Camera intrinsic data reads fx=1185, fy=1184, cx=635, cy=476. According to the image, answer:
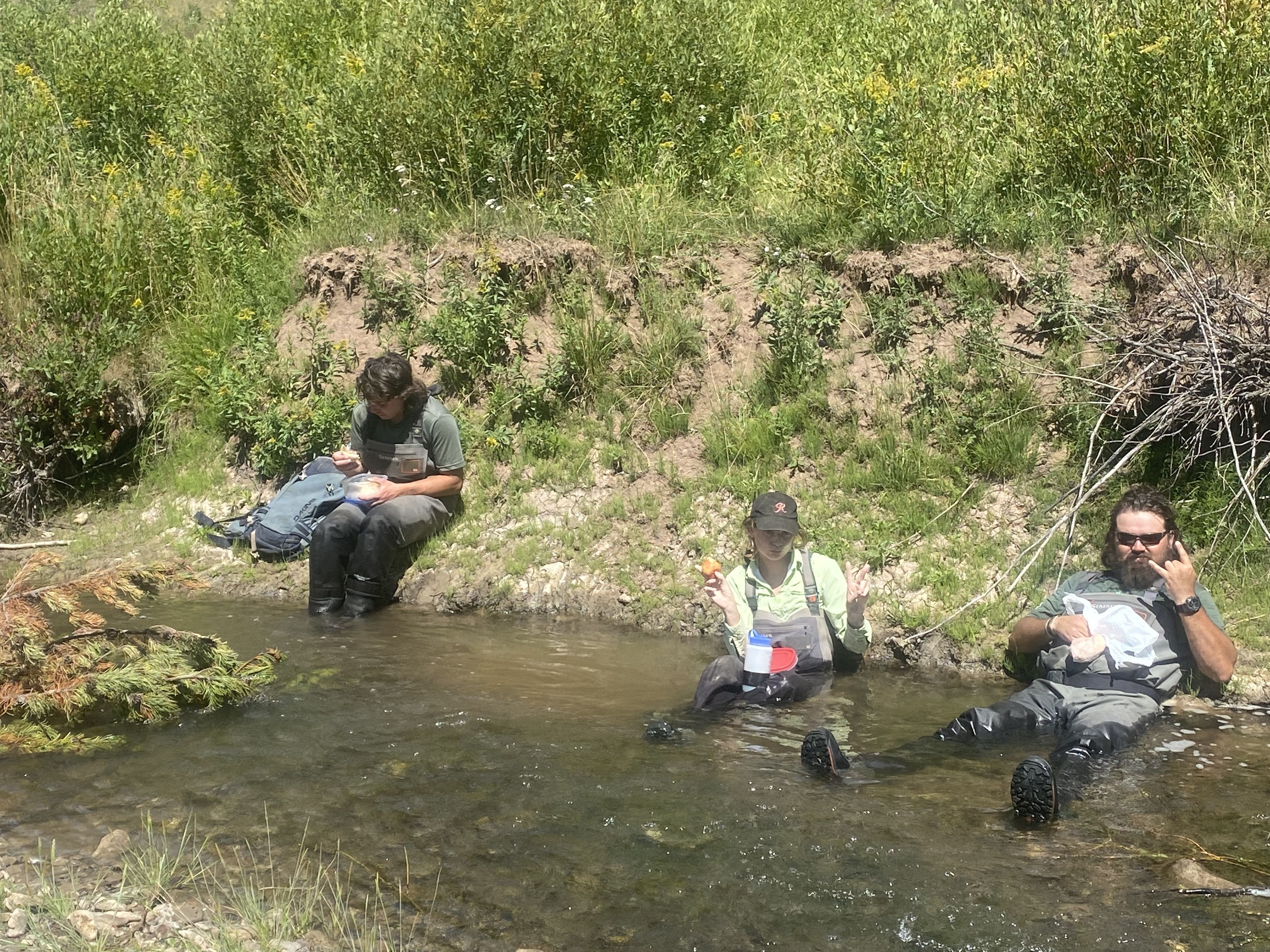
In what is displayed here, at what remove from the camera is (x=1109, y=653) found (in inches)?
234

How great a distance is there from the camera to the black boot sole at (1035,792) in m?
4.65

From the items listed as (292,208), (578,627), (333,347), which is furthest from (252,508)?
(292,208)

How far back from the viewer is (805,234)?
975 cm

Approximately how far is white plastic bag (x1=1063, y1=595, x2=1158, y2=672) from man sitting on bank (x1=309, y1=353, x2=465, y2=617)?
180 inches

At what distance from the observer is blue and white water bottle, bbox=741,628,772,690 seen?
6238mm

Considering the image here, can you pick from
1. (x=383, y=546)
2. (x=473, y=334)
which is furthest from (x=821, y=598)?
(x=473, y=334)

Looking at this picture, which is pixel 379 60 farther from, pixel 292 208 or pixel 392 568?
pixel 392 568

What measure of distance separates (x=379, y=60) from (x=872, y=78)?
195 inches

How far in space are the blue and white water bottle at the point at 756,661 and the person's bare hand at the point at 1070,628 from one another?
56.7 inches

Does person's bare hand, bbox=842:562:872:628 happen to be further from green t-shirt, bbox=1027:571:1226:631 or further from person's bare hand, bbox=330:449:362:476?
person's bare hand, bbox=330:449:362:476

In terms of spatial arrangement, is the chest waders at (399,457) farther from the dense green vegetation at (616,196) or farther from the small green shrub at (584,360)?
the small green shrub at (584,360)

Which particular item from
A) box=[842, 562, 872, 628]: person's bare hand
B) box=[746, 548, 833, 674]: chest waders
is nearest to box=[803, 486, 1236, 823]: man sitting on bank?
box=[842, 562, 872, 628]: person's bare hand

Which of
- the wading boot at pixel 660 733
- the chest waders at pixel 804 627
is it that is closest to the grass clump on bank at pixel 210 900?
the wading boot at pixel 660 733

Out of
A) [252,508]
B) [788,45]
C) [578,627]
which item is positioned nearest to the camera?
[578,627]
